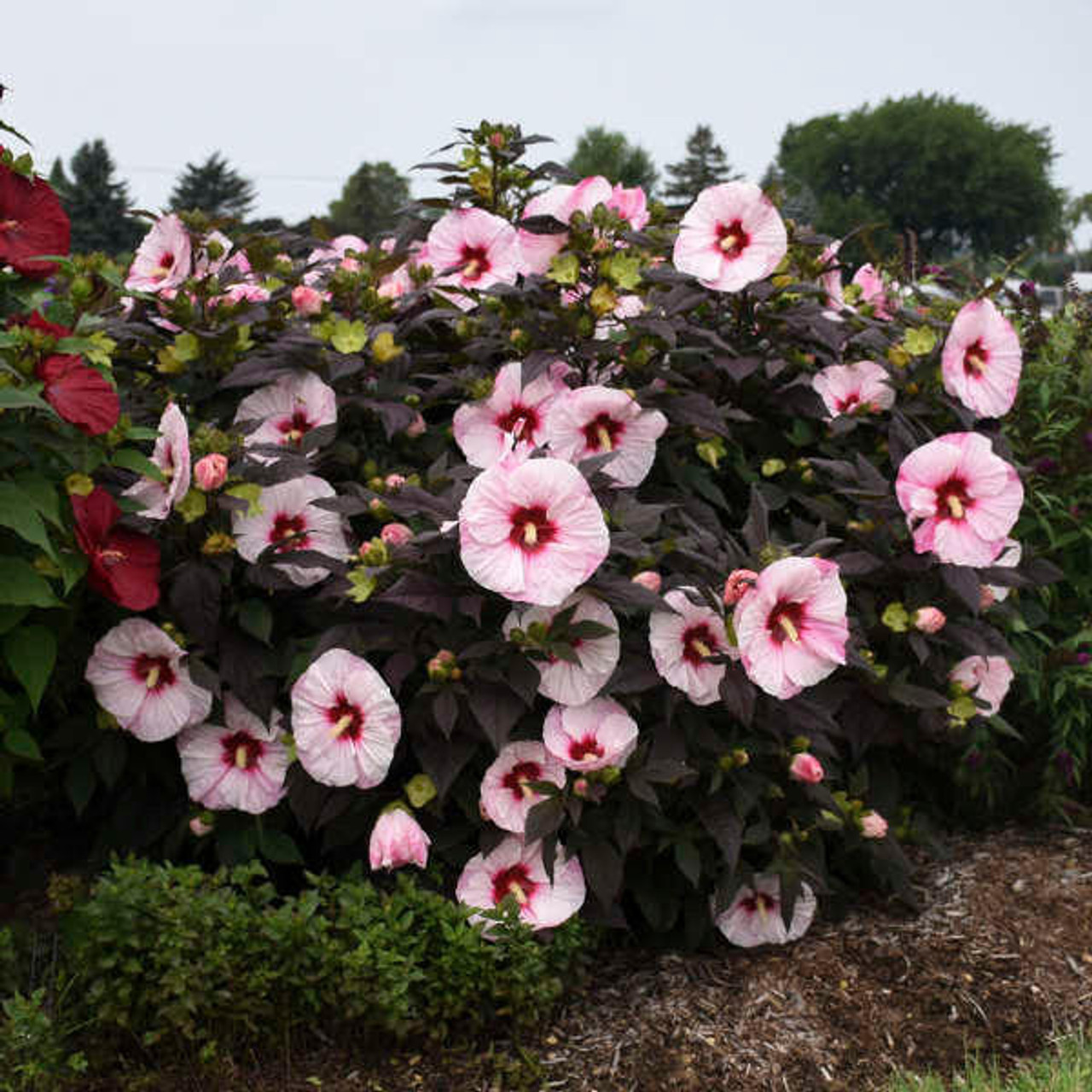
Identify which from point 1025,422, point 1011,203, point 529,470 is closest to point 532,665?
point 529,470

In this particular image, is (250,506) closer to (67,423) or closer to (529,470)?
(67,423)

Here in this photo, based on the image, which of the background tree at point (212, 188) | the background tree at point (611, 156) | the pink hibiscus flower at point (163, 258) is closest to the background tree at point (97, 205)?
the background tree at point (212, 188)

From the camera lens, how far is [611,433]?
8.41 feet

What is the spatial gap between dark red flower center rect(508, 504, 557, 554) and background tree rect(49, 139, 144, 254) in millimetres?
34807

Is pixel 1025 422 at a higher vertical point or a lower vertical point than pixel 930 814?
higher

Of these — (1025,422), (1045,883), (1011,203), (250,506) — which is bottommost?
(1045,883)

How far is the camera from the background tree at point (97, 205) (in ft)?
114

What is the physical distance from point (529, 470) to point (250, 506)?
1.85 feet

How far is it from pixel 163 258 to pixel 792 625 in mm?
1674

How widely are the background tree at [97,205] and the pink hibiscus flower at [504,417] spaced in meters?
34.3

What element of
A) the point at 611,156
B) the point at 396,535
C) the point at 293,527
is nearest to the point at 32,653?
the point at 293,527

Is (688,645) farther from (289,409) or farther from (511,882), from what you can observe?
(289,409)

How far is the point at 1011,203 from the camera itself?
189 feet

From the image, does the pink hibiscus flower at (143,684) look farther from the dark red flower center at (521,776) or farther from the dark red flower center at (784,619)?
the dark red flower center at (784,619)
